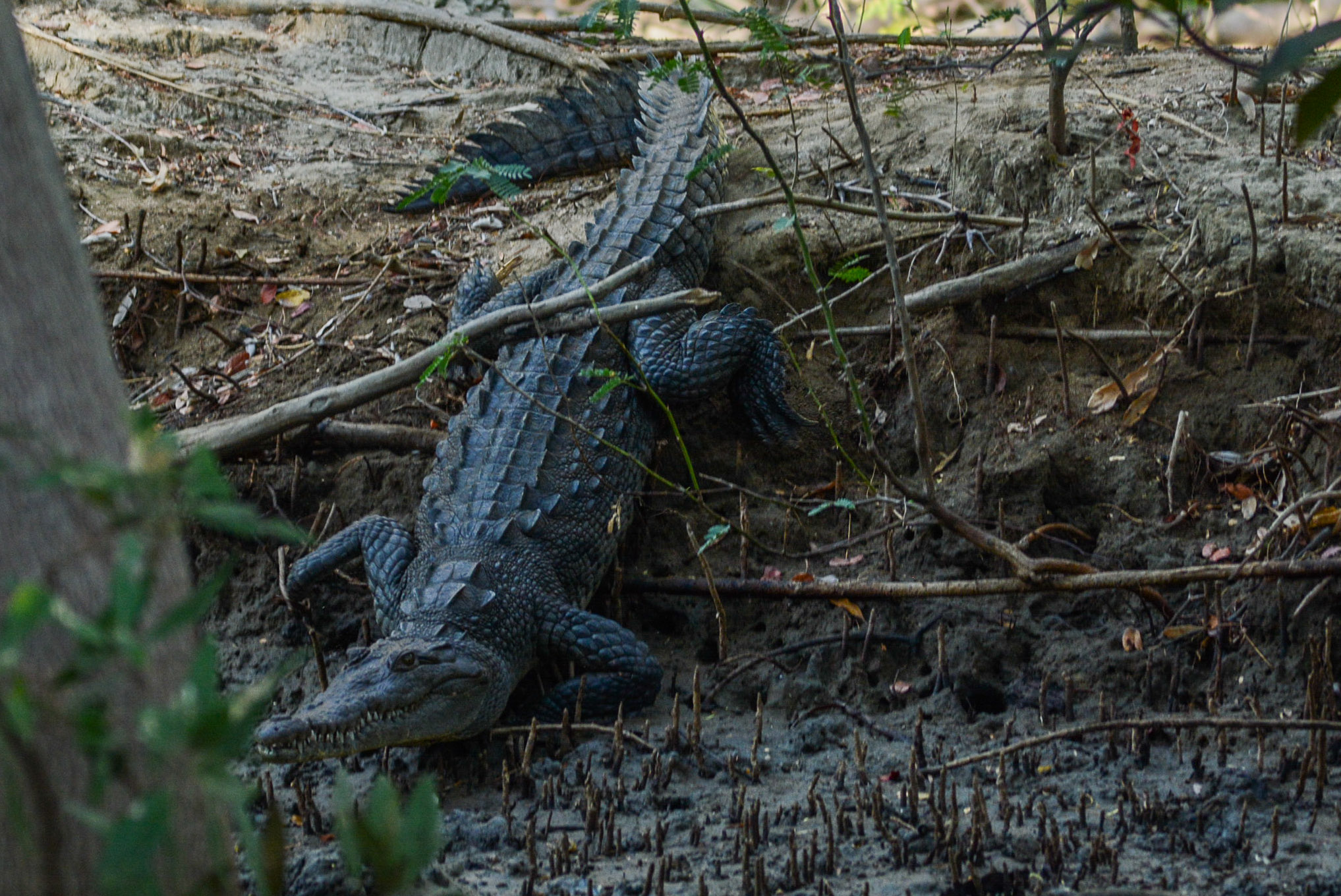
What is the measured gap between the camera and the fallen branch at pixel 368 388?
3.92 meters

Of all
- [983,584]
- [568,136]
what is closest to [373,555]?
[983,584]

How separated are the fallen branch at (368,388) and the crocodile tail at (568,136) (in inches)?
89.9

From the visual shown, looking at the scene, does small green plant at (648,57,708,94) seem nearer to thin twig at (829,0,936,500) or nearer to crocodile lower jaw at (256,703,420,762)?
thin twig at (829,0,936,500)

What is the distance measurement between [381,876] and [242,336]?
439cm

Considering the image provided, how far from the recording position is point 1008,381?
414 cm

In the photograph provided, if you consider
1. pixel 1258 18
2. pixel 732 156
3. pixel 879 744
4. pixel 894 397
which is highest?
pixel 1258 18

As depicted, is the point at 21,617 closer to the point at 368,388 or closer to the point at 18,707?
the point at 18,707

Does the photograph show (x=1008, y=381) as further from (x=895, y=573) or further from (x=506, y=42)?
(x=506, y=42)

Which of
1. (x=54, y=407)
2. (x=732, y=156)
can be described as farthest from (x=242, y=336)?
(x=54, y=407)

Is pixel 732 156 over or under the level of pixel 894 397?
over

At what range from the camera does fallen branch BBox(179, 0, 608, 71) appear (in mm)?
7484

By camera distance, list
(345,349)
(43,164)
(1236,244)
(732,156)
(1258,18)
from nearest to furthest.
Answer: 1. (43,164)
2. (1236,244)
3. (345,349)
4. (732,156)
5. (1258,18)

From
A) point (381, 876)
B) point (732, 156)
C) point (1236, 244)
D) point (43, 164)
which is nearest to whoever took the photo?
point (381, 876)

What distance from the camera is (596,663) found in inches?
141
